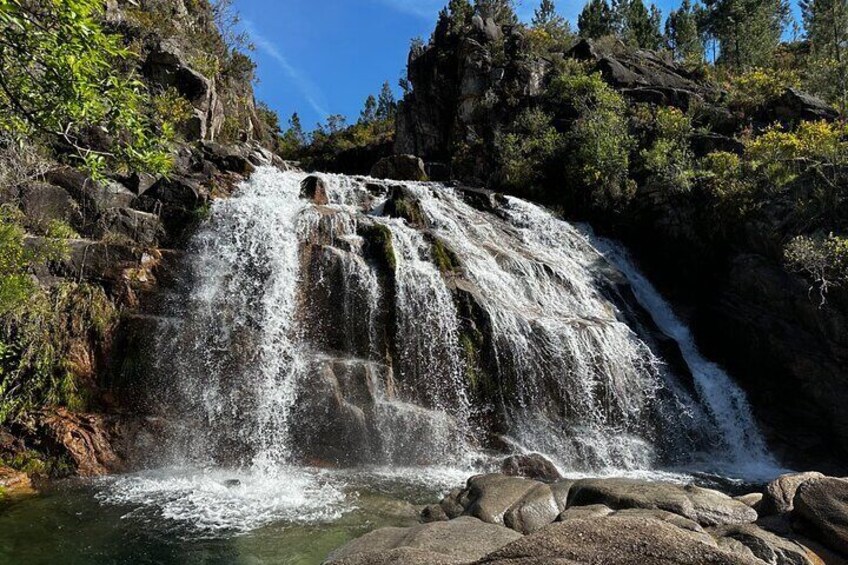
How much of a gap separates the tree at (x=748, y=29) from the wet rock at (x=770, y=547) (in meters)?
47.9

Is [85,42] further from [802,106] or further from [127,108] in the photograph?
[802,106]

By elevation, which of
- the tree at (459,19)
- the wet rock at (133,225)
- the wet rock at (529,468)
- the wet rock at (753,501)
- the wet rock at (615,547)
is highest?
the tree at (459,19)

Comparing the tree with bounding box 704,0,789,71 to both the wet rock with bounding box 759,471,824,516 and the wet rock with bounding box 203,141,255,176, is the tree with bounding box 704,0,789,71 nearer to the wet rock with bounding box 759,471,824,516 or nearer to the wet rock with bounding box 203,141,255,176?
the wet rock with bounding box 203,141,255,176

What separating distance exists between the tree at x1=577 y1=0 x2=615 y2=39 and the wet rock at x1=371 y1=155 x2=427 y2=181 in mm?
46058

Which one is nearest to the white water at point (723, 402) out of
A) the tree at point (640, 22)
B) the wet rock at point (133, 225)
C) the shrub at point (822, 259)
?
the shrub at point (822, 259)

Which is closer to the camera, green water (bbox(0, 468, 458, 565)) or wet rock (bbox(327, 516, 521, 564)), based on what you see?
wet rock (bbox(327, 516, 521, 564))

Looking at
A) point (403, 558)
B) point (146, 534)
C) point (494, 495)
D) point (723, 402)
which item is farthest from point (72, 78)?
point (723, 402)

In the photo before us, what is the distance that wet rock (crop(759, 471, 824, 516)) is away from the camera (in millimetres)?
7617

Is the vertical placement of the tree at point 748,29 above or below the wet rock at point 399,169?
above

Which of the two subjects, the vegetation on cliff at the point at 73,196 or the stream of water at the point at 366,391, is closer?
the vegetation on cliff at the point at 73,196

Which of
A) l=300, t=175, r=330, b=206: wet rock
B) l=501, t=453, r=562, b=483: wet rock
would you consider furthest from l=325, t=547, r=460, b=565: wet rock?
l=300, t=175, r=330, b=206: wet rock

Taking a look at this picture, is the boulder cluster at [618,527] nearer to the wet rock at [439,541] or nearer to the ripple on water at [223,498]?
the wet rock at [439,541]

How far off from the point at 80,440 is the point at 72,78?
9.16 metres

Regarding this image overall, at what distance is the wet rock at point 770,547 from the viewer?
5.93 m
